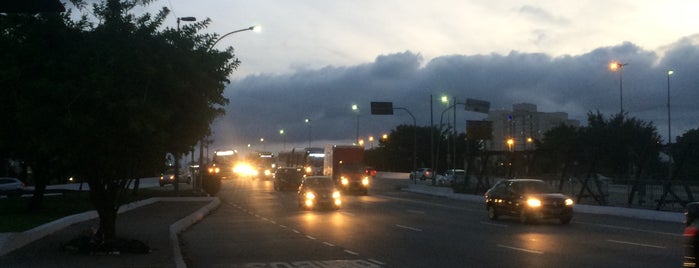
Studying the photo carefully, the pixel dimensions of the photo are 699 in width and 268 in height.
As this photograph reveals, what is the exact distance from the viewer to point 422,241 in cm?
2144

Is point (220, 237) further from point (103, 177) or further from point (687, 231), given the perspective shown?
point (687, 231)

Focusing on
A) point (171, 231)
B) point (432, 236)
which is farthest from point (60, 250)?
point (432, 236)

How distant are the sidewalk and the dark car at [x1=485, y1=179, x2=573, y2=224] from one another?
11064 millimetres

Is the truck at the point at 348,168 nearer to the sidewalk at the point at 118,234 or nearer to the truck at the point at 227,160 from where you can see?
the sidewalk at the point at 118,234

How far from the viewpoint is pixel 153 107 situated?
15531 millimetres

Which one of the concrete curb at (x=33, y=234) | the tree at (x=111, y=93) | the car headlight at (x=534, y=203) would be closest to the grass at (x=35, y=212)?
the concrete curb at (x=33, y=234)

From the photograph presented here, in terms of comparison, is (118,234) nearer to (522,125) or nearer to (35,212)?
(35,212)

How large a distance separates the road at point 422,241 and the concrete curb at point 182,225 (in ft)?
0.98

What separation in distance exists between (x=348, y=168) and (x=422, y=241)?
3531 centimetres

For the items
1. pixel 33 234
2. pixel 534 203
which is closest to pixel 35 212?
pixel 33 234

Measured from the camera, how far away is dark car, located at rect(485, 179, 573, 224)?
2783 cm

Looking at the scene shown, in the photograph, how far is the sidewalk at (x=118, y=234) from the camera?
50.6ft

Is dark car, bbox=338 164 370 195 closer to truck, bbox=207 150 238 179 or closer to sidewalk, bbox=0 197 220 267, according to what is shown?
sidewalk, bbox=0 197 220 267

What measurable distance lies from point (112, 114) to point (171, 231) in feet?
24.5
